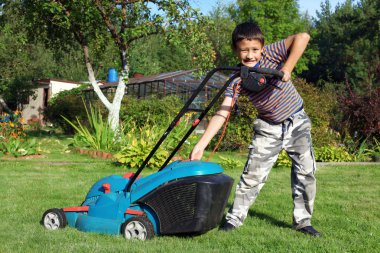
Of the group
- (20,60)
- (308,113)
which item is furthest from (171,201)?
(20,60)

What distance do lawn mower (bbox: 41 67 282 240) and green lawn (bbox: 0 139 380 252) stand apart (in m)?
0.11

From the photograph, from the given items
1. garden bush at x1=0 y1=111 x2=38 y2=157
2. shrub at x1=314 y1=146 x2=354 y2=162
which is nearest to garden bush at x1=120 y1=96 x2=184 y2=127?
garden bush at x1=0 y1=111 x2=38 y2=157

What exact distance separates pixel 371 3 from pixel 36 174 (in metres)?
36.5

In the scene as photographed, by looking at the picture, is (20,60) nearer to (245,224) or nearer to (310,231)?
(245,224)

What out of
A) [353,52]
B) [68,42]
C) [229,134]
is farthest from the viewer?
[353,52]

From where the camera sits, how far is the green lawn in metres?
3.82

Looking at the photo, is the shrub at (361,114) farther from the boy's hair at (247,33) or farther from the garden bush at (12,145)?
the boy's hair at (247,33)

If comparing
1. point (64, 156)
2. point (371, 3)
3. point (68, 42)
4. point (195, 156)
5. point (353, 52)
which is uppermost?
point (371, 3)

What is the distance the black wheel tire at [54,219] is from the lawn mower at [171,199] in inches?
6.5

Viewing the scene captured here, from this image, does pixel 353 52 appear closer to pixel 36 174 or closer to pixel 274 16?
pixel 274 16

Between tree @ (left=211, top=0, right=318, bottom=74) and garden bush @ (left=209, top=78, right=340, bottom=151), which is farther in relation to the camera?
tree @ (left=211, top=0, right=318, bottom=74)

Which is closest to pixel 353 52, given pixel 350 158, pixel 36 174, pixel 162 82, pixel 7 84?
pixel 162 82

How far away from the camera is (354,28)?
39.7 m

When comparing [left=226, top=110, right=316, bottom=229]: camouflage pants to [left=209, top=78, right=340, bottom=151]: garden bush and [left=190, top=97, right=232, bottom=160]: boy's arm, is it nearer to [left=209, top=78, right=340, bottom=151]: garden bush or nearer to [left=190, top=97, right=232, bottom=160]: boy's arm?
[left=190, top=97, right=232, bottom=160]: boy's arm
